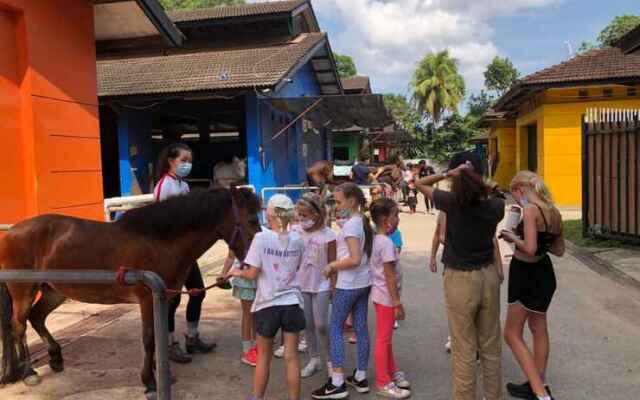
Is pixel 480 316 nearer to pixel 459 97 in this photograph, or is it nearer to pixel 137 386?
pixel 137 386

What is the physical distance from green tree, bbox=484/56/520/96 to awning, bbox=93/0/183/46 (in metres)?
58.0

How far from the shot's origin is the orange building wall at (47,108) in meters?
5.77

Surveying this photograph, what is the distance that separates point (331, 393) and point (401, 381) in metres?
0.56

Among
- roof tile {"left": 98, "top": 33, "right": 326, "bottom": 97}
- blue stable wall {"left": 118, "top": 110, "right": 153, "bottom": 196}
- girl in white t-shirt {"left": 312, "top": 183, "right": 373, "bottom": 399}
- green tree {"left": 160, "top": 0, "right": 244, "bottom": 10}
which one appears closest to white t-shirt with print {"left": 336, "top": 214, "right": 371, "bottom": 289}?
girl in white t-shirt {"left": 312, "top": 183, "right": 373, "bottom": 399}

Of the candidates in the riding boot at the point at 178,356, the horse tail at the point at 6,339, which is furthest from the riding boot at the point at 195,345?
the horse tail at the point at 6,339

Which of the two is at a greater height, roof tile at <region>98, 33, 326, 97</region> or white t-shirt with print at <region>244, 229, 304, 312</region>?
roof tile at <region>98, 33, 326, 97</region>

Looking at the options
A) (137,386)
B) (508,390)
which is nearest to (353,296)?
(508,390)

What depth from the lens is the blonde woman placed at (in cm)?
355

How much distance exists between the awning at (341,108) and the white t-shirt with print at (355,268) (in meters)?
8.25

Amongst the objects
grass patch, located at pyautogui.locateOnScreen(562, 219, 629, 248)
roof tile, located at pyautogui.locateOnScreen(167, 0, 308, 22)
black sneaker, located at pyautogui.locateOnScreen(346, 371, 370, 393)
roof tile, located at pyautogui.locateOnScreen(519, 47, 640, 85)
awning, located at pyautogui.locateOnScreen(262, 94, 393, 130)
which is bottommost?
black sneaker, located at pyautogui.locateOnScreen(346, 371, 370, 393)

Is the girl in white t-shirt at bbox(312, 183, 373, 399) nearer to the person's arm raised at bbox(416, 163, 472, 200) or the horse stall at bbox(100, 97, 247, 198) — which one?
the person's arm raised at bbox(416, 163, 472, 200)

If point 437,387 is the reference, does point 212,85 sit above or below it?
above

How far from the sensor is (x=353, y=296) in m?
3.89

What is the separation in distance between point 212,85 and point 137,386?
9041 mm
